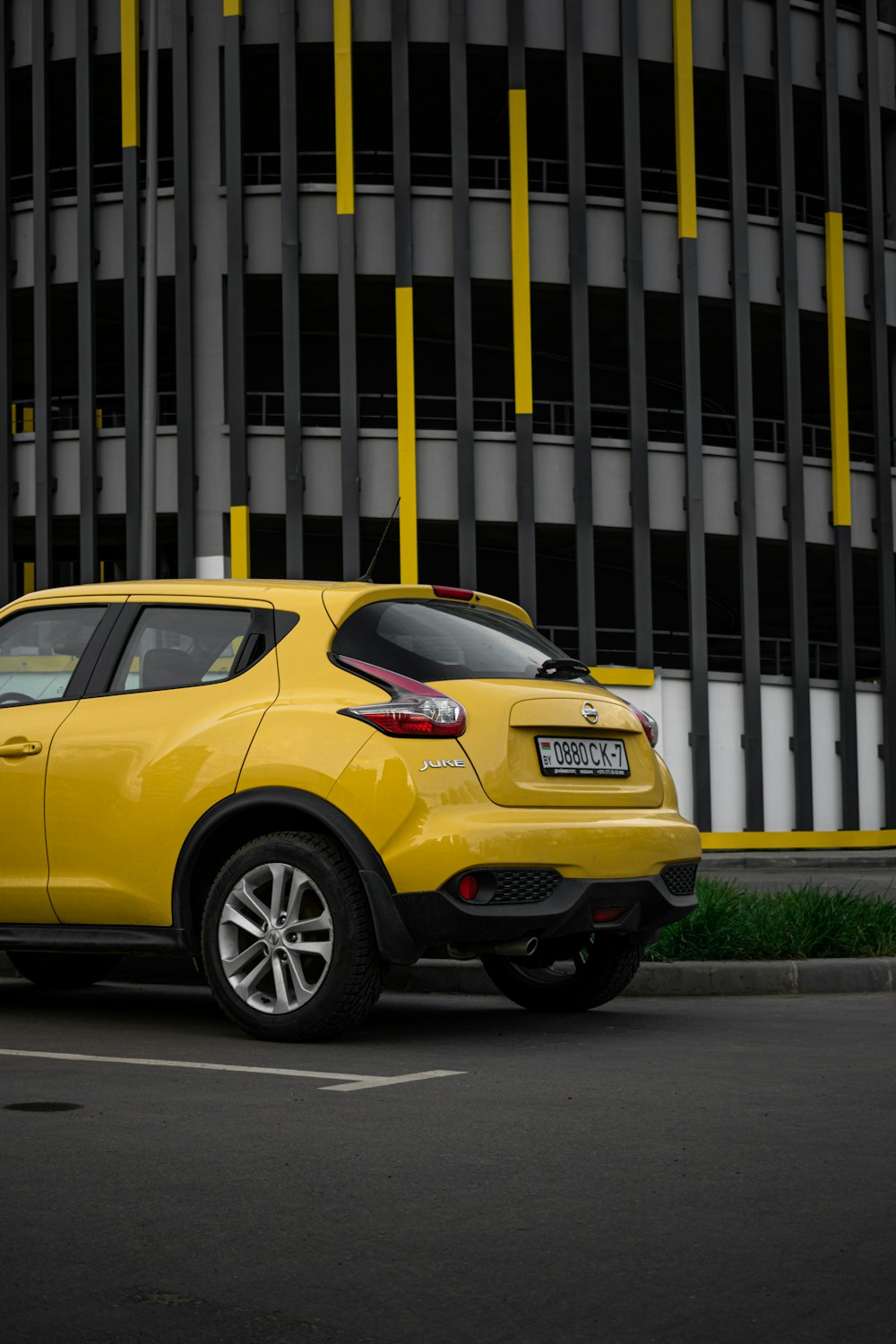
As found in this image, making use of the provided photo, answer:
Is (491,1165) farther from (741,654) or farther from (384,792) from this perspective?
(741,654)

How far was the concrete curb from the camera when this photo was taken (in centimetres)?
886

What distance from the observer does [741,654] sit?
26.3 meters

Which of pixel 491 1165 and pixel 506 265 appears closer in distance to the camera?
pixel 491 1165

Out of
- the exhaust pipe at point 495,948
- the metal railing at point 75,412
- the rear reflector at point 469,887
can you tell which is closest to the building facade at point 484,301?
the metal railing at point 75,412

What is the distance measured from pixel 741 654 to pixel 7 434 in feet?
36.8

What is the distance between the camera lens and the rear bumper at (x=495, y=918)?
6.63 m

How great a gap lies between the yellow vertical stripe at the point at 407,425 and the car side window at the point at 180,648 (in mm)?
17557

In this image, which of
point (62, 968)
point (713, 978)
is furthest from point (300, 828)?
point (713, 978)

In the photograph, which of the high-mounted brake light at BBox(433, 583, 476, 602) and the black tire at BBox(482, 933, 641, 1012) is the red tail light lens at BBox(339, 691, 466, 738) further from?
the black tire at BBox(482, 933, 641, 1012)

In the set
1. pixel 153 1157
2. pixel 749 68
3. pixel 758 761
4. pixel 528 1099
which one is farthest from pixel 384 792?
pixel 749 68

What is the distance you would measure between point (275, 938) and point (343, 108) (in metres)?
20.7

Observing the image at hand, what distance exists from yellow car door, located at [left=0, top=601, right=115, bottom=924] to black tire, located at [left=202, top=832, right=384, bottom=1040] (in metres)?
0.94

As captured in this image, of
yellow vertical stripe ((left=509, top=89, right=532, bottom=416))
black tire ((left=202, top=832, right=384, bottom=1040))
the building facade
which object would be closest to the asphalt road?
black tire ((left=202, top=832, right=384, bottom=1040))

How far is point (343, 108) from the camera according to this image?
83.7 ft
